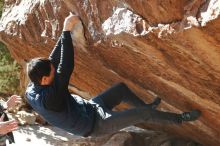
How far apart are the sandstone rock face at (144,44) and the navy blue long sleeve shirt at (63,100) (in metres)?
0.68

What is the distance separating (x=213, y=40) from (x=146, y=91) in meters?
2.31

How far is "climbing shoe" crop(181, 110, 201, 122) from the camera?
5.47 m

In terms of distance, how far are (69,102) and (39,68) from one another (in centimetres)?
63

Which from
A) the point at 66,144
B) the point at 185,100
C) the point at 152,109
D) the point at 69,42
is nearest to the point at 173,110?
the point at 185,100

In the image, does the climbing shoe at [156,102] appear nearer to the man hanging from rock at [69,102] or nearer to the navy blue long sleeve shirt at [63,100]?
the man hanging from rock at [69,102]

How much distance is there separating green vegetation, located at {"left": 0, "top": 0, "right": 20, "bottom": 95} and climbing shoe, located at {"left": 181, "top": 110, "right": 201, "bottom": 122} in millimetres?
6489

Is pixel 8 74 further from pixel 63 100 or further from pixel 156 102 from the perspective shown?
pixel 63 100

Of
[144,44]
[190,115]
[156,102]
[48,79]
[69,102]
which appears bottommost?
[190,115]

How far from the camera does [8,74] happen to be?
11625 mm

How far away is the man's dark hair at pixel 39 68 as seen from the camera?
4281 millimetres

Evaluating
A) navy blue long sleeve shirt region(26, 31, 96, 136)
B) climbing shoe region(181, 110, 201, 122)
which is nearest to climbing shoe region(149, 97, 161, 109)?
climbing shoe region(181, 110, 201, 122)

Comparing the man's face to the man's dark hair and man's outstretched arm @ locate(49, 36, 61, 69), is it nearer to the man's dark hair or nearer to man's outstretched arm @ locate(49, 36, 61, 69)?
the man's dark hair

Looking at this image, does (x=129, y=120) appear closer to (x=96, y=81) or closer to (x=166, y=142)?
(x=96, y=81)

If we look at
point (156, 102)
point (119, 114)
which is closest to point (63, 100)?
point (119, 114)
